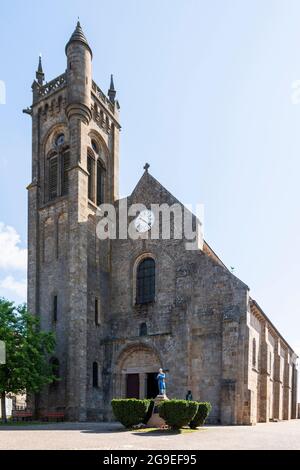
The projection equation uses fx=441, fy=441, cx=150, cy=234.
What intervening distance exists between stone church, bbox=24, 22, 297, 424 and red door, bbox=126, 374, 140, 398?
0.27 feet

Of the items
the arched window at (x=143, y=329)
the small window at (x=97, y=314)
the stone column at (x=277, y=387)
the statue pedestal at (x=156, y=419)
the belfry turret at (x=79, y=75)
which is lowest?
the stone column at (x=277, y=387)

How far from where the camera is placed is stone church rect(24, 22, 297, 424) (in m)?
26.7

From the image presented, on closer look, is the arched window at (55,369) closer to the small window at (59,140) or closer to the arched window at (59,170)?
the arched window at (59,170)

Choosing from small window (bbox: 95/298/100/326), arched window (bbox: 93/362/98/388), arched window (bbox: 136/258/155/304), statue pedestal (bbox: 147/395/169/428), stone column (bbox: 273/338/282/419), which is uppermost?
arched window (bbox: 136/258/155/304)

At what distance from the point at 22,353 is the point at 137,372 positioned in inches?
321

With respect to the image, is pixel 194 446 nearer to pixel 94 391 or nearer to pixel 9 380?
pixel 9 380

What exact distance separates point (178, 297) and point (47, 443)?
16454 millimetres

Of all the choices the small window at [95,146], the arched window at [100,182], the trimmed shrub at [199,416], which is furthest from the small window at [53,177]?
the trimmed shrub at [199,416]

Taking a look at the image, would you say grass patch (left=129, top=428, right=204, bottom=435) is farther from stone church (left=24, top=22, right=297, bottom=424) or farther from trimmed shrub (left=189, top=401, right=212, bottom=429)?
stone church (left=24, top=22, right=297, bottom=424)

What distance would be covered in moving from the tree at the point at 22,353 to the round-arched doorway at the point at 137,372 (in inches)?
182

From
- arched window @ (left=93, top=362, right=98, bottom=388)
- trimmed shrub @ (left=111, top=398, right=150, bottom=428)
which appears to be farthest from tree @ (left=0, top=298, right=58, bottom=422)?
trimmed shrub @ (left=111, top=398, right=150, bottom=428)

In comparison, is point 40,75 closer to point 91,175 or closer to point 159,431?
point 91,175

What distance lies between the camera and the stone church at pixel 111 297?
26.7m
